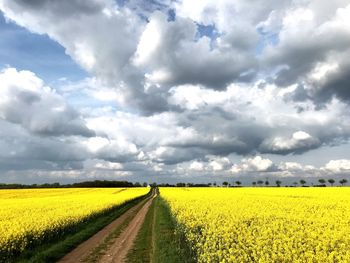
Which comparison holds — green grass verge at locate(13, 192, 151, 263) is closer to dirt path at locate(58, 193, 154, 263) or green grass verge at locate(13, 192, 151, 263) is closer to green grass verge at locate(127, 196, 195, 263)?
dirt path at locate(58, 193, 154, 263)

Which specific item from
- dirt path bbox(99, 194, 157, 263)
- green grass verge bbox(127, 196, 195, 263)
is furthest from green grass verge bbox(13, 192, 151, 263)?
green grass verge bbox(127, 196, 195, 263)

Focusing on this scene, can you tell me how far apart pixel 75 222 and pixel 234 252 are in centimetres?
1881

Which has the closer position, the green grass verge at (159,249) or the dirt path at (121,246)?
the green grass verge at (159,249)

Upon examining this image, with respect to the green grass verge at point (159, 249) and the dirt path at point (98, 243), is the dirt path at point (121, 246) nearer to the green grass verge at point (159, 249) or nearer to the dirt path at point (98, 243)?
the dirt path at point (98, 243)

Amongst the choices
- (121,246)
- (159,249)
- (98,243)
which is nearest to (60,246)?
(98,243)

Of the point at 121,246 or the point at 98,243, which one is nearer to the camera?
the point at 121,246

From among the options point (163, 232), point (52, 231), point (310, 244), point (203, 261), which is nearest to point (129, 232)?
point (163, 232)

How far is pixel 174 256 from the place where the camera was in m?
15.8

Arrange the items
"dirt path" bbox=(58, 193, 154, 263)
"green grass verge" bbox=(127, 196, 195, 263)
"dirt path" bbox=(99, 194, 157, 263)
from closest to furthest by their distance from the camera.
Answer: "green grass verge" bbox=(127, 196, 195, 263), "dirt path" bbox=(99, 194, 157, 263), "dirt path" bbox=(58, 193, 154, 263)

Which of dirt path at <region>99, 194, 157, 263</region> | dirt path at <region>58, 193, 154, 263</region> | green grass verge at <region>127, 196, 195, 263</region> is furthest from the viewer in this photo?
dirt path at <region>58, 193, 154, 263</region>

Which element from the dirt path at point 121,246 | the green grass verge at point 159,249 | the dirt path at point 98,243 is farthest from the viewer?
→ the dirt path at point 98,243

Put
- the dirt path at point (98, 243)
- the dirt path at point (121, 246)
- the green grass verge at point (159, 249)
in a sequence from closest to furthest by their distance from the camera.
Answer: the green grass verge at point (159, 249)
the dirt path at point (121, 246)
the dirt path at point (98, 243)

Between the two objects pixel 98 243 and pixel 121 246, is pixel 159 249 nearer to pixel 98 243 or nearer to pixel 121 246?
pixel 121 246

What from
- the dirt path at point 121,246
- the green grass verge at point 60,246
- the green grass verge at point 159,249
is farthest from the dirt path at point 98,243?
the green grass verge at point 159,249
